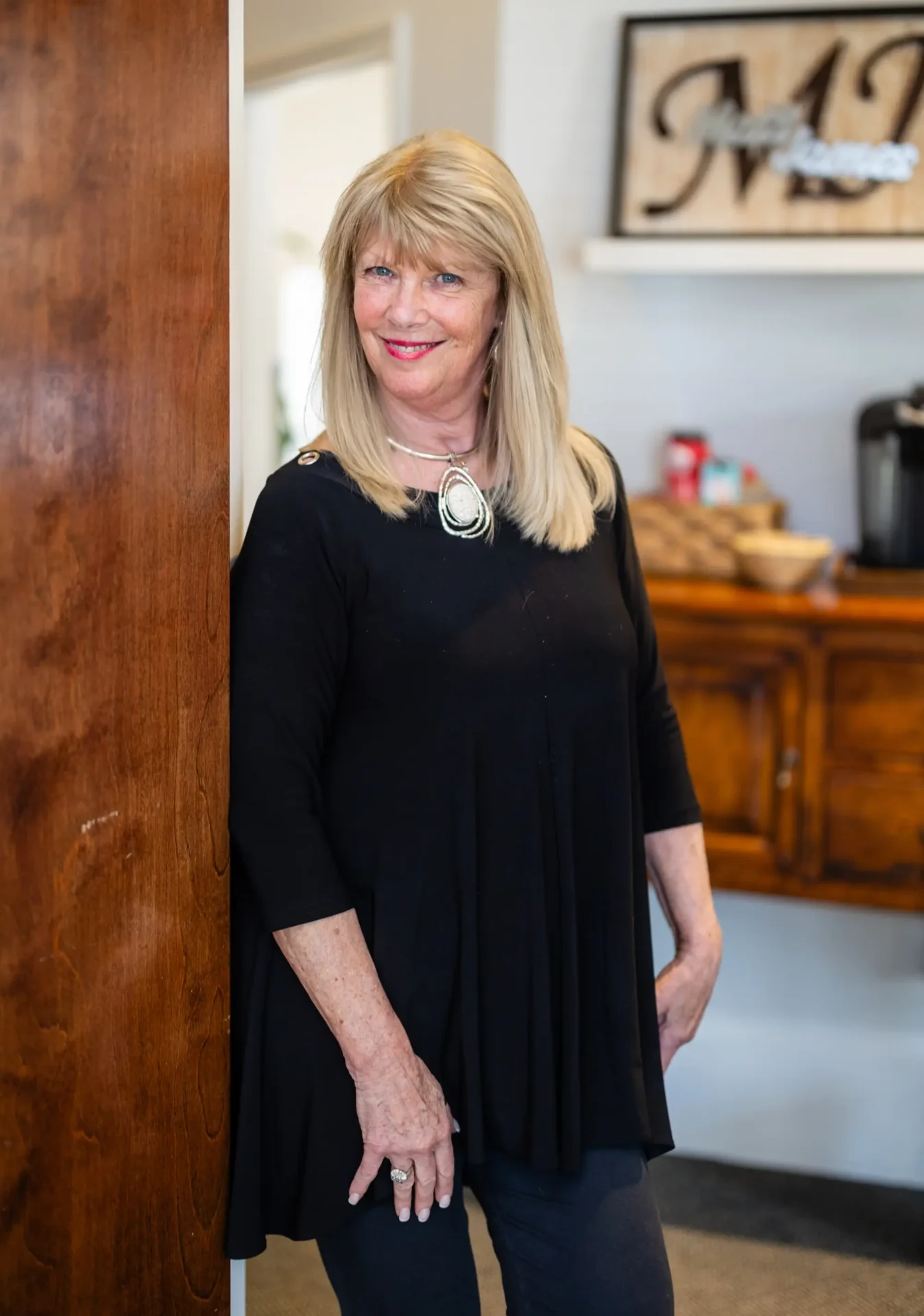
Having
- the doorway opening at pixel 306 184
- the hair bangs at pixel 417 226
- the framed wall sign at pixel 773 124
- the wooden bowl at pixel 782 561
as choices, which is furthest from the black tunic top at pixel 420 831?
the doorway opening at pixel 306 184

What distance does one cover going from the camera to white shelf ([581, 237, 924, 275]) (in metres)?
2.54

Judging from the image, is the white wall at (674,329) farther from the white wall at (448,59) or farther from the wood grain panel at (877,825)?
the wood grain panel at (877,825)

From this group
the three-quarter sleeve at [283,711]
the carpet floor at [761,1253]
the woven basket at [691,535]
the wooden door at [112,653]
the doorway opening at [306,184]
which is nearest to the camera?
the wooden door at [112,653]

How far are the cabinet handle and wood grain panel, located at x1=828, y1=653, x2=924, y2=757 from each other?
79mm


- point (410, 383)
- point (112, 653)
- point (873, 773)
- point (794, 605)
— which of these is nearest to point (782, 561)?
point (794, 605)

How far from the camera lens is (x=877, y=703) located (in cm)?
243

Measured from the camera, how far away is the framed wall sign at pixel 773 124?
2.54 metres

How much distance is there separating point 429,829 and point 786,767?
4.11 feet

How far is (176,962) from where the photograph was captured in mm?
1287

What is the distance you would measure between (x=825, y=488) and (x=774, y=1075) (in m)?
1.24

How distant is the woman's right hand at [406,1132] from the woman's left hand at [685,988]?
1.29 ft

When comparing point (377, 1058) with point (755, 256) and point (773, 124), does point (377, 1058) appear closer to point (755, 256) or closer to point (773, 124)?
A: point (755, 256)

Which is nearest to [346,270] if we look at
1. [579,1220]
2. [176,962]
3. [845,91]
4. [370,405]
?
[370,405]

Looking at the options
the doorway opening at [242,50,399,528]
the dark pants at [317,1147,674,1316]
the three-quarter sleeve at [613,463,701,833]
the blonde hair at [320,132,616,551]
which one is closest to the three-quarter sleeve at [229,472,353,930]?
the blonde hair at [320,132,616,551]
